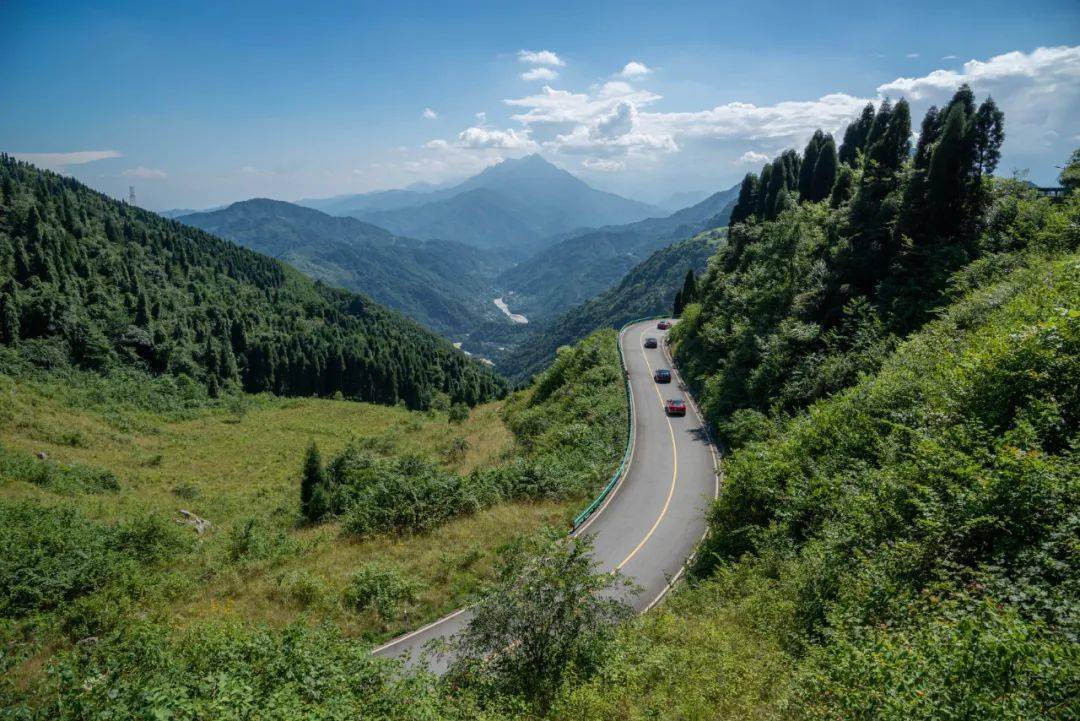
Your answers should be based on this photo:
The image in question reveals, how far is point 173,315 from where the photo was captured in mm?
92250

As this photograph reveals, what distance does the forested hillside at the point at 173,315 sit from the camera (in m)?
68.6

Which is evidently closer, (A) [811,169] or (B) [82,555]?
(B) [82,555]

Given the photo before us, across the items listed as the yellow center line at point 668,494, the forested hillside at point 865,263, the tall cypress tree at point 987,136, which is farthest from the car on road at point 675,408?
the tall cypress tree at point 987,136

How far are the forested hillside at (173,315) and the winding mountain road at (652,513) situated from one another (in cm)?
6574

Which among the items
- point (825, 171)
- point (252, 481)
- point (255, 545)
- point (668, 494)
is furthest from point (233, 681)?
point (825, 171)

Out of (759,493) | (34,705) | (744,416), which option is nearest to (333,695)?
(34,705)

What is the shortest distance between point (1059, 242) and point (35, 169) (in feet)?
701

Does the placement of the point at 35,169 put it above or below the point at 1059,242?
above

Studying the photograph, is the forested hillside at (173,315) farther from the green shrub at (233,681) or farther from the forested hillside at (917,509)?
the forested hillside at (917,509)

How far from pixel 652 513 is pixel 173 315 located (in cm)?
10250

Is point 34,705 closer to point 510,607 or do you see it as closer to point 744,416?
point 510,607

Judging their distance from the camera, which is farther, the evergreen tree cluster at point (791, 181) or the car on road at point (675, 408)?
the evergreen tree cluster at point (791, 181)

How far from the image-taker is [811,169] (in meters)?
49.2

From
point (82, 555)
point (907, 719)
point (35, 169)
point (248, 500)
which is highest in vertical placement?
point (35, 169)
